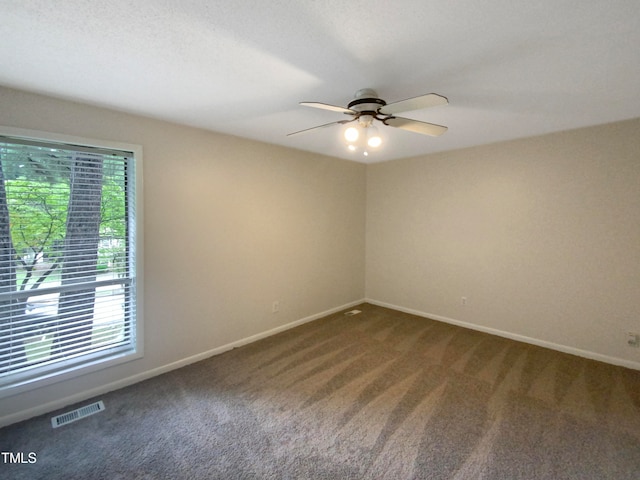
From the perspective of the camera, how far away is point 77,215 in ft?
7.45

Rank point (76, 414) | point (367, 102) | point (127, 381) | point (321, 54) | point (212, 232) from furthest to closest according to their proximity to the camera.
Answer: point (212, 232) < point (127, 381) < point (76, 414) < point (367, 102) < point (321, 54)

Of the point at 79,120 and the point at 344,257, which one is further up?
the point at 79,120

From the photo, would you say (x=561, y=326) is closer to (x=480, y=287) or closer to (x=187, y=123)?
(x=480, y=287)

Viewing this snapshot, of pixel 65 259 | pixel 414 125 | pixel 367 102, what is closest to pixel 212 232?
pixel 65 259

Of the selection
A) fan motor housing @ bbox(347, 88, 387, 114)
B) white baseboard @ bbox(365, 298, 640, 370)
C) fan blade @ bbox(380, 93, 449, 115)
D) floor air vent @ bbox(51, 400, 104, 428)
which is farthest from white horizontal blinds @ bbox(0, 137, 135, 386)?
white baseboard @ bbox(365, 298, 640, 370)

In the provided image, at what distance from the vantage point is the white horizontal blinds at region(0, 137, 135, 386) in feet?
6.70

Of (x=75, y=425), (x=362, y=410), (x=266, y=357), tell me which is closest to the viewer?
(x=75, y=425)

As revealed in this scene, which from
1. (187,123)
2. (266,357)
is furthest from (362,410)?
(187,123)

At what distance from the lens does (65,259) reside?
7.35 ft

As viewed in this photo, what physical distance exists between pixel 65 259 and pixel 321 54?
2.41 m

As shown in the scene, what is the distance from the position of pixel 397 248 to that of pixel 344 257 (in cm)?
84

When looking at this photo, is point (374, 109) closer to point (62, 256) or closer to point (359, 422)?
point (359, 422)

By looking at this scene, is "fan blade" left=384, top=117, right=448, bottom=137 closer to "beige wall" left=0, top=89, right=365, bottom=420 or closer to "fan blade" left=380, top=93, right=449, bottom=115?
"fan blade" left=380, top=93, right=449, bottom=115

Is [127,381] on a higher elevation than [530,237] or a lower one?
lower
